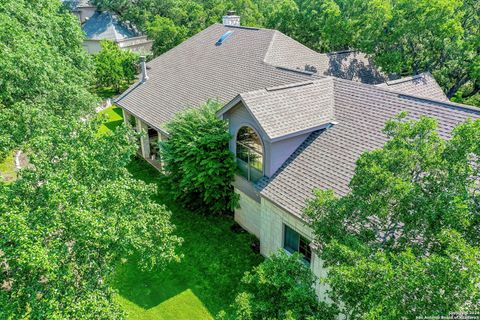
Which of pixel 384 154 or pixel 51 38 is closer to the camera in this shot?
pixel 384 154

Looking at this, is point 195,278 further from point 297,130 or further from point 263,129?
point 297,130

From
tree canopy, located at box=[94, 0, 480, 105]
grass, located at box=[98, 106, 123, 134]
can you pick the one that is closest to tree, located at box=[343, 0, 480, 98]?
tree canopy, located at box=[94, 0, 480, 105]

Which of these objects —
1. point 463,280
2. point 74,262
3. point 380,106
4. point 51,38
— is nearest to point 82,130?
point 74,262

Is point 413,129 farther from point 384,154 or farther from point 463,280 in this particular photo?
point 463,280

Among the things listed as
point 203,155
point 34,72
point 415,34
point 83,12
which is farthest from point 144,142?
point 83,12

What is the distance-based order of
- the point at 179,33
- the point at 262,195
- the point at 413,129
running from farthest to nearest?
the point at 179,33, the point at 262,195, the point at 413,129

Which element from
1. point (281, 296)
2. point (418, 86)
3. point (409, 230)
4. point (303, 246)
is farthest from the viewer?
point (418, 86)

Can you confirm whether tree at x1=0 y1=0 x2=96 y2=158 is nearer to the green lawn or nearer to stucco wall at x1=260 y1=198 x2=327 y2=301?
the green lawn
